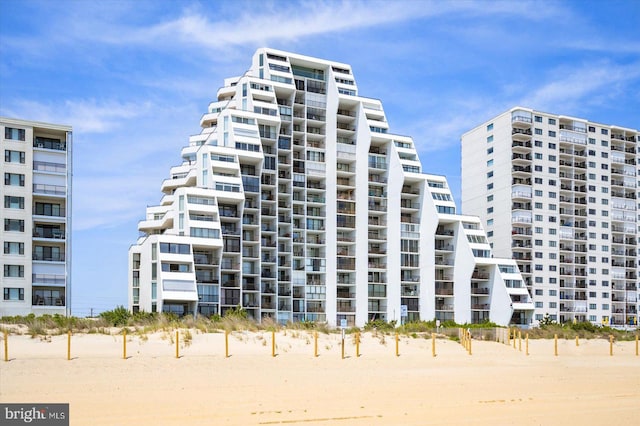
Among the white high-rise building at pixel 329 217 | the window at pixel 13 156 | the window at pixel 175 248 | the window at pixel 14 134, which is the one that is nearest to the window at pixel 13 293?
the window at pixel 13 156

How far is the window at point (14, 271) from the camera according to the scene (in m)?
77.7

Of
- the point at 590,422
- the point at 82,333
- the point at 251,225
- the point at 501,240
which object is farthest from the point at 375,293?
the point at 590,422

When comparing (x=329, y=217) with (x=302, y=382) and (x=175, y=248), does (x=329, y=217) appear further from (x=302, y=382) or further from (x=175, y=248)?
(x=302, y=382)

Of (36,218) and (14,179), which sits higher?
(14,179)

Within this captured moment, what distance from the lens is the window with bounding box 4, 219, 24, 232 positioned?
3093 inches

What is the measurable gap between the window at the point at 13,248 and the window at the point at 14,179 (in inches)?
256

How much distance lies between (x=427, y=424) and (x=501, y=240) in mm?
93221

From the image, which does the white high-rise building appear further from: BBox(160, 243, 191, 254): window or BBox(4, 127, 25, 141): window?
BBox(4, 127, 25, 141): window

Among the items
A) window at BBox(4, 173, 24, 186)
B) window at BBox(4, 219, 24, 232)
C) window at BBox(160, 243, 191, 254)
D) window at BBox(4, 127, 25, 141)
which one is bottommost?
window at BBox(160, 243, 191, 254)

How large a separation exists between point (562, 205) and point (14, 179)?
84710 mm

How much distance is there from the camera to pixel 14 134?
80312 mm

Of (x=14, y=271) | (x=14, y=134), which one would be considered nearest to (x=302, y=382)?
(x=14, y=271)

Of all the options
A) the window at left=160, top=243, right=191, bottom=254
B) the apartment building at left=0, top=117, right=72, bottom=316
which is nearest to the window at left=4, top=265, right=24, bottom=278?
the apartment building at left=0, top=117, right=72, bottom=316

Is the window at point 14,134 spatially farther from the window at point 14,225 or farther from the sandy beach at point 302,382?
the sandy beach at point 302,382
